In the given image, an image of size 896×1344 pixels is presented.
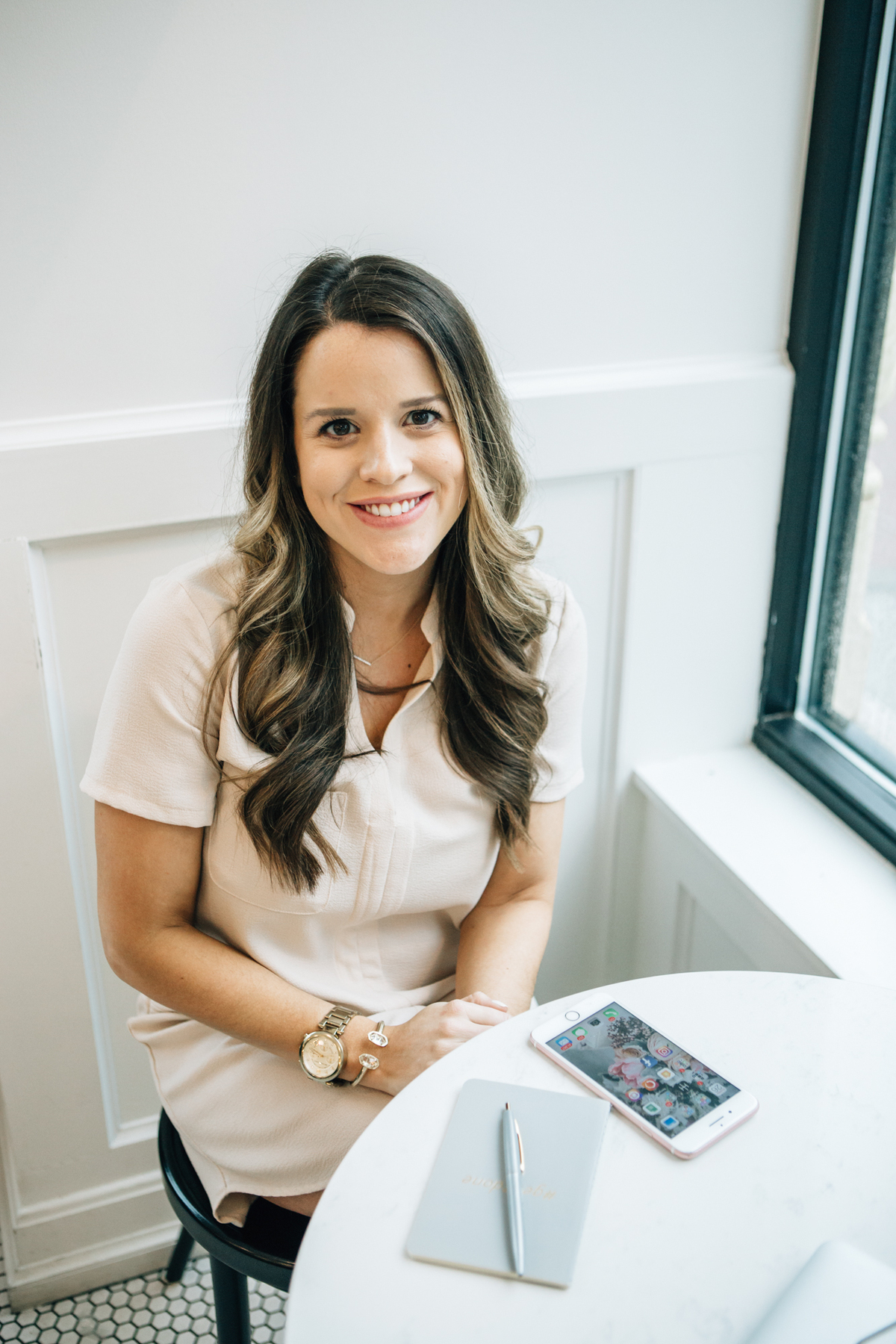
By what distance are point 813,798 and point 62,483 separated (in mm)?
1178

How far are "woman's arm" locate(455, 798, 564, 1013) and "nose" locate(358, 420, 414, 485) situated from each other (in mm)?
481

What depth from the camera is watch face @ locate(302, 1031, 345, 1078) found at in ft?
3.74

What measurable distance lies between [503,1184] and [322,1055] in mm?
371

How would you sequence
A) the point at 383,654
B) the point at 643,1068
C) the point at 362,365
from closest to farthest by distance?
the point at 643,1068 < the point at 362,365 < the point at 383,654

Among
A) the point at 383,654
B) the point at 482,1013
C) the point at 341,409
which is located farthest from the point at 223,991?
the point at 341,409

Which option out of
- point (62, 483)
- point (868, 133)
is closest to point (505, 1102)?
point (62, 483)

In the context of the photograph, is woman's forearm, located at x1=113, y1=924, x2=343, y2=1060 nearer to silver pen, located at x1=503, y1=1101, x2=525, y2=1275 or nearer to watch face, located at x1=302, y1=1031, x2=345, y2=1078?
watch face, located at x1=302, y1=1031, x2=345, y2=1078

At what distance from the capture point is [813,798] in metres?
1.68

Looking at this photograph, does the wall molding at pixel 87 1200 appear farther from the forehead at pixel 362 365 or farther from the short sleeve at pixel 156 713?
the forehead at pixel 362 365

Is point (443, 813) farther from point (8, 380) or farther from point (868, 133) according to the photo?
point (868, 133)


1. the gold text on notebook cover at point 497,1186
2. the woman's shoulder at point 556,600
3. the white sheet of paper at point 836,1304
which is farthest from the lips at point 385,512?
the white sheet of paper at point 836,1304

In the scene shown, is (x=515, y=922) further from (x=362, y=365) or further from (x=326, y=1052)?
(x=362, y=365)

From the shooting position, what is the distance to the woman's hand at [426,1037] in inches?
43.1

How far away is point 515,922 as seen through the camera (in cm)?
132
